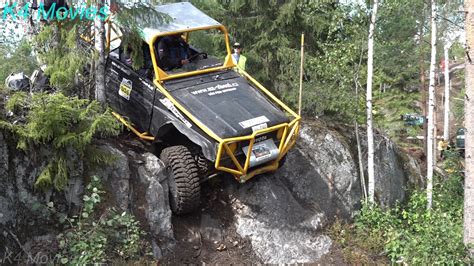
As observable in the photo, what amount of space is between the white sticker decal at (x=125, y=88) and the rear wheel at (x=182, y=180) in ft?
4.68

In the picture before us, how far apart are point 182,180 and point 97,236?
4.99 ft

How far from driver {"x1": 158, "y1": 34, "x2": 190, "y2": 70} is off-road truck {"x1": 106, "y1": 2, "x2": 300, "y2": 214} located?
109 millimetres

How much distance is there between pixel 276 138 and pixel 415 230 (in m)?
3.66

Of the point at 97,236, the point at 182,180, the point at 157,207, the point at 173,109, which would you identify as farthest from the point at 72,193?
the point at 173,109

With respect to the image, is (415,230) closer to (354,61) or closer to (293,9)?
(354,61)

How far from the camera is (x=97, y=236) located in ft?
20.3

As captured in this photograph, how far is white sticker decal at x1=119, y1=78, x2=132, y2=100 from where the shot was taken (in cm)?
827

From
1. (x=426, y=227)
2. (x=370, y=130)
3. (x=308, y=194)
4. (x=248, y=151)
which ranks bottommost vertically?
(x=426, y=227)

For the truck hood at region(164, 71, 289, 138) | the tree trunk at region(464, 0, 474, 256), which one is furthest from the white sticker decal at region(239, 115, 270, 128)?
the tree trunk at region(464, 0, 474, 256)

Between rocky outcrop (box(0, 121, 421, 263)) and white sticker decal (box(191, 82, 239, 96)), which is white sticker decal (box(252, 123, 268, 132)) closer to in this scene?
white sticker decal (box(191, 82, 239, 96))

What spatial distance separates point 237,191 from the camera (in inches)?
325

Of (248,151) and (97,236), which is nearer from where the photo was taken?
(97,236)

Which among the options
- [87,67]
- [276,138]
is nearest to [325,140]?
[276,138]
